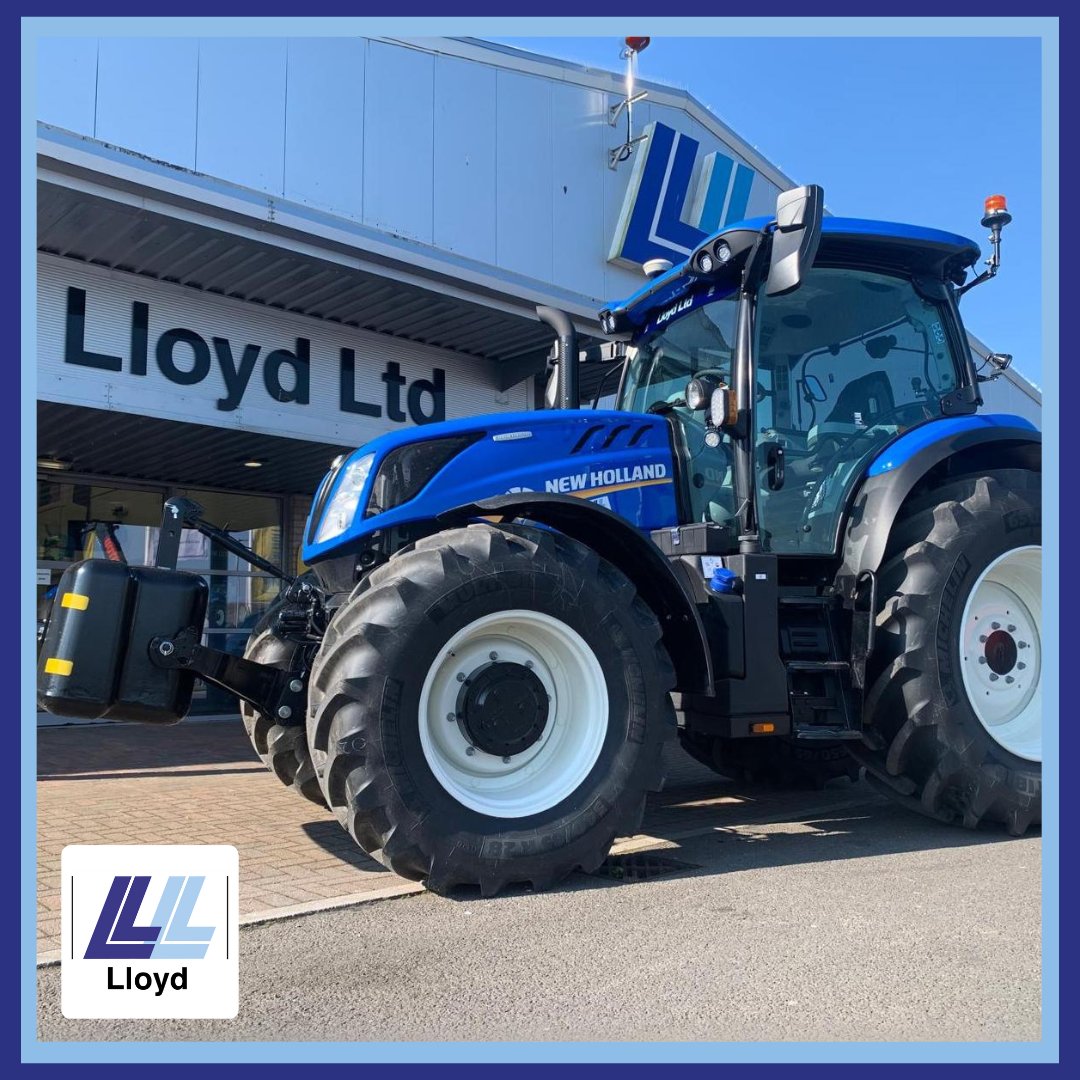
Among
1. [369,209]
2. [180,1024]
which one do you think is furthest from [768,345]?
[369,209]

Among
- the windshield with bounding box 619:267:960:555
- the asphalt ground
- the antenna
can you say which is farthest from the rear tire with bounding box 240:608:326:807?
the antenna

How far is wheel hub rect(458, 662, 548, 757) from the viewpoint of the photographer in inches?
165

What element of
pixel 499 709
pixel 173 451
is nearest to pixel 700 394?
pixel 499 709

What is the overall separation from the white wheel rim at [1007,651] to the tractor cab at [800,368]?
0.83 metres

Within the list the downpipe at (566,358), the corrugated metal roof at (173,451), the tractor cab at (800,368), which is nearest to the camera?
the tractor cab at (800,368)

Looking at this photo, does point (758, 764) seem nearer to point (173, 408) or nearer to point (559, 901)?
point (559, 901)

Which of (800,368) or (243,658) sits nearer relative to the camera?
(243,658)

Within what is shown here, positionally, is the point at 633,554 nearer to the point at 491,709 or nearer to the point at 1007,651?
the point at 491,709

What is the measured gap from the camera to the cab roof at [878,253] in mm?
5332

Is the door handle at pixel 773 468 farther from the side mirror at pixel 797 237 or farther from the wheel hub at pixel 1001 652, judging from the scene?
the wheel hub at pixel 1001 652

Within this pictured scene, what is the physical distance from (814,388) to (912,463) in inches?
26.1

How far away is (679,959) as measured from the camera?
10.8ft

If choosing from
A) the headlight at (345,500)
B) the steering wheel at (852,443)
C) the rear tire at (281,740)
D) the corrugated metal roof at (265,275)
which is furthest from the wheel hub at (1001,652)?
the corrugated metal roof at (265,275)

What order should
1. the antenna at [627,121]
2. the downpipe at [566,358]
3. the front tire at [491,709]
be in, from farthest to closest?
1. the antenna at [627,121]
2. the downpipe at [566,358]
3. the front tire at [491,709]
